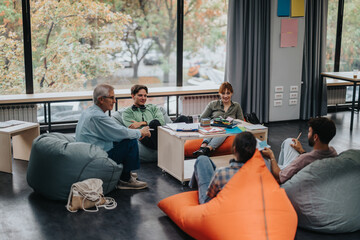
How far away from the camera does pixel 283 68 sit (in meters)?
7.36

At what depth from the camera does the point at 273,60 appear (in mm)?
7258

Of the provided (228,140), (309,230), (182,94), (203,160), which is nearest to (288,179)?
(309,230)

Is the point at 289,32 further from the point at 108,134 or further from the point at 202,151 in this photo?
the point at 108,134

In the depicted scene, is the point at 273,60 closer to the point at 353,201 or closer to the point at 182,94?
the point at 182,94

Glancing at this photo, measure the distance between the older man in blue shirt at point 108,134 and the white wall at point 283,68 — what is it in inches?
135

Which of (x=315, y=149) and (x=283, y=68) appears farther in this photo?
(x=283, y=68)

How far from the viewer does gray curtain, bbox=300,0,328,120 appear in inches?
292

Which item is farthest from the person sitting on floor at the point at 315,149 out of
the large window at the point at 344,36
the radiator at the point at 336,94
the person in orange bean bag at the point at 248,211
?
the large window at the point at 344,36

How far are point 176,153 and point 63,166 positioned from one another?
3.56ft

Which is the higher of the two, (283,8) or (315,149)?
(283,8)

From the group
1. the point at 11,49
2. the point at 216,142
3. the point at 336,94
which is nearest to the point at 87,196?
the point at 216,142

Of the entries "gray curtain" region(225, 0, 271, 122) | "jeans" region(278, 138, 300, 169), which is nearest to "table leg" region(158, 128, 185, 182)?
"jeans" region(278, 138, 300, 169)

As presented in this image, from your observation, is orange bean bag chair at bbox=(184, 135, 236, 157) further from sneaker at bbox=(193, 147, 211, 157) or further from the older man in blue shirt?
the older man in blue shirt

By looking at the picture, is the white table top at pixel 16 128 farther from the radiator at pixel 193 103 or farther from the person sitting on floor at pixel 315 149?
the person sitting on floor at pixel 315 149
